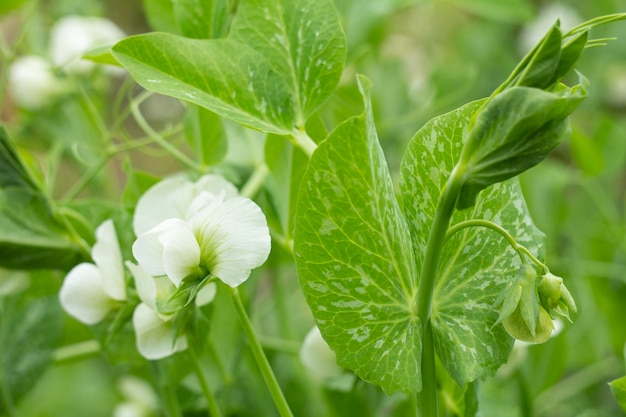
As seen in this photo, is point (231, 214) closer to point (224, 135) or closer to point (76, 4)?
point (224, 135)

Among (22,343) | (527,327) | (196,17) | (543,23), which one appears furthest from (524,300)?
(543,23)

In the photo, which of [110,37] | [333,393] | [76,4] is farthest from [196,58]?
[76,4]

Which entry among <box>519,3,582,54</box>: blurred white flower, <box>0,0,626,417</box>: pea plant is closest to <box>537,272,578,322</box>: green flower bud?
<box>0,0,626,417</box>: pea plant

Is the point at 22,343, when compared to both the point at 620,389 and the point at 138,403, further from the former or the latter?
the point at 620,389

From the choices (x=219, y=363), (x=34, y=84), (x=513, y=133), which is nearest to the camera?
(x=513, y=133)

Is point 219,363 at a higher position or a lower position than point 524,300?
lower

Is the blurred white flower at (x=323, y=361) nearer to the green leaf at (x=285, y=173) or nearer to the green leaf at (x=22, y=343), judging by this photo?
the green leaf at (x=285, y=173)

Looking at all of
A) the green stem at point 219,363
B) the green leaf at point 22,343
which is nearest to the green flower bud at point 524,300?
the green stem at point 219,363
